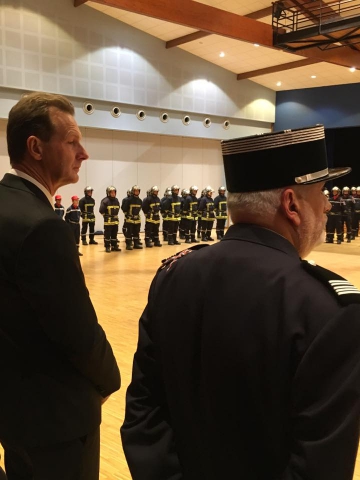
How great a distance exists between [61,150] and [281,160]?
0.73 meters

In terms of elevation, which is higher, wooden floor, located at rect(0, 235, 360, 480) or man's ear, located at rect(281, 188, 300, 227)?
man's ear, located at rect(281, 188, 300, 227)

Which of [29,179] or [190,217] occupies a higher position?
[29,179]

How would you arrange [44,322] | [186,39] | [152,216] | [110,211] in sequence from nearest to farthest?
[44,322] < [110,211] < [152,216] < [186,39]

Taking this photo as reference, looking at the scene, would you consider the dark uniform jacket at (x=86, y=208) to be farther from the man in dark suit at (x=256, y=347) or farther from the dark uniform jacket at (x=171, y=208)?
the man in dark suit at (x=256, y=347)

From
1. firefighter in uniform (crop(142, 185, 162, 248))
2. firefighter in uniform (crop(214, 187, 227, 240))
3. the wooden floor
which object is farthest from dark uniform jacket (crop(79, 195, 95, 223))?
firefighter in uniform (crop(214, 187, 227, 240))

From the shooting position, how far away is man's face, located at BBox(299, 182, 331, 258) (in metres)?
1.11

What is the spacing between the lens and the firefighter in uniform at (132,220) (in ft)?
40.9

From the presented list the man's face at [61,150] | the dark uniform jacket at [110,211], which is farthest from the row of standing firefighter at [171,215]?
the man's face at [61,150]

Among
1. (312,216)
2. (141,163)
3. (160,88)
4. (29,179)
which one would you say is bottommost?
(312,216)

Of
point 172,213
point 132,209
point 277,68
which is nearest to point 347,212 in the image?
point 172,213

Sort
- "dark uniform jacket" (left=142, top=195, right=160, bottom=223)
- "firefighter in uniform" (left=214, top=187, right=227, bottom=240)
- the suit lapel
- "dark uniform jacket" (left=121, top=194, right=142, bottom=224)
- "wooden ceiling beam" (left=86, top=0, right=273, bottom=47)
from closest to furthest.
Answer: the suit lapel, "wooden ceiling beam" (left=86, top=0, right=273, bottom=47), "dark uniform jacket" (left=121, top=194, right=142, bottom=224), "dark uniform jacket" (left=142, top=195, right=160, bottom=223), "firefighter in uniform" (left=214, top=187, right=227, bottom=240)

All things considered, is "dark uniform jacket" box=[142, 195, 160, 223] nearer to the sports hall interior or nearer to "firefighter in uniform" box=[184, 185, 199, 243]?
the sports hall interior

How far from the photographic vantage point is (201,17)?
9938 millimetres

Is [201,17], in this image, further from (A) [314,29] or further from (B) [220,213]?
(B) [220,213]
